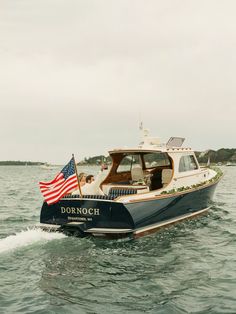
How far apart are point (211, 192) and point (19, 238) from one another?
357 inches

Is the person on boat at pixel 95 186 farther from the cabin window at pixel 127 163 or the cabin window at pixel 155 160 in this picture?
the cabin window at pixel 155 160

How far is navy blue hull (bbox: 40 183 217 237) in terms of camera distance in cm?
1204

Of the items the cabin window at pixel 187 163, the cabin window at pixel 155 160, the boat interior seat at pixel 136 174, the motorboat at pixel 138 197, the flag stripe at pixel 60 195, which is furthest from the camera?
the cabin window at pixel 155 160

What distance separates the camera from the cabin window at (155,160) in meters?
17.2

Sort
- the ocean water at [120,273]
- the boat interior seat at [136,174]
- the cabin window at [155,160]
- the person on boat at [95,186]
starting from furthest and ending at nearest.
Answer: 1. the cabin window at [155,160]
2. the boat interior seat at [136,174]
3. the person on boat at [95,186]
4. the ocean water at [120,273]

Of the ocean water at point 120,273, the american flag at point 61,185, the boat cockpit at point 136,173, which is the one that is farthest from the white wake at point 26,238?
the boat cockpit at point 136,173

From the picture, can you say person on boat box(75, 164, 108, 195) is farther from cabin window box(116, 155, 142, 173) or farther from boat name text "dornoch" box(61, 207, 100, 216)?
boat name text "dornoch" box(61, 207, 100, 216)

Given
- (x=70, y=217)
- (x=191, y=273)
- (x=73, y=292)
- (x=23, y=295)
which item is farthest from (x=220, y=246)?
(x=23, y=295)

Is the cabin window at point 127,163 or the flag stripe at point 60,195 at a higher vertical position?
the cabin window at point 127,163

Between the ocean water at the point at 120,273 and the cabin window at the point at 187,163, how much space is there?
2450 millimetres

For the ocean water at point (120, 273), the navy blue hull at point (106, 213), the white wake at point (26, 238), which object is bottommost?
the ocean water at point (120, 273)

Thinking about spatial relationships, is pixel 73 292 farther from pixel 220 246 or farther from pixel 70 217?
pixel 220 246

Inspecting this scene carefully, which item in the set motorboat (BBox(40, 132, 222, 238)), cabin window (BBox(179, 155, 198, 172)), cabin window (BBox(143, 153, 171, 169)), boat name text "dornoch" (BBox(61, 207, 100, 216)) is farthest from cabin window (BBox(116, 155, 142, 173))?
boat name text "dornoch" (BBox(61, 207, 100, 216))

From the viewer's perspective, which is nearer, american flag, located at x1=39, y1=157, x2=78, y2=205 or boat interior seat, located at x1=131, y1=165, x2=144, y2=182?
american flag, located at x1=39, y1=157, x2=78, y2=205
